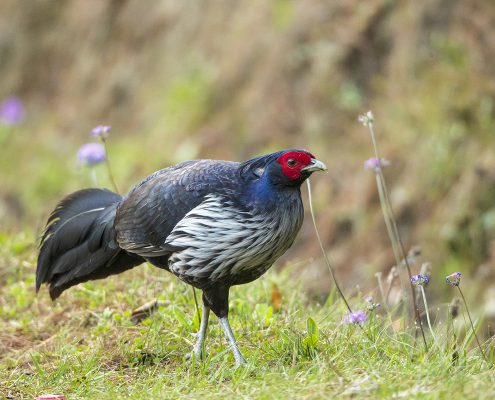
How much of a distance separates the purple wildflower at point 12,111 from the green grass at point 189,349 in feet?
24.5

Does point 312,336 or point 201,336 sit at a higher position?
point 201,336

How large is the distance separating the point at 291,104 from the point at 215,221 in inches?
247

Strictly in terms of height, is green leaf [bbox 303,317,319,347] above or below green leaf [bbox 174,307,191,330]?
below

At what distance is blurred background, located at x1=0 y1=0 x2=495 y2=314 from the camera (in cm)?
874

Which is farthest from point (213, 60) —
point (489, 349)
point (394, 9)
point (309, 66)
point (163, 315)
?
point (489, 349)

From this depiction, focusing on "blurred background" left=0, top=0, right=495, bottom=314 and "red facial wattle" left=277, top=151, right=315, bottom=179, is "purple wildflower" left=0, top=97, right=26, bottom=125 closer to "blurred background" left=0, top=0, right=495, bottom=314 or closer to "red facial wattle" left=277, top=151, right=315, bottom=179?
"blurred background" left=0, top=0, right=495, bottom=314

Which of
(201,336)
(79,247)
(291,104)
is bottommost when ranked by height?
(201,336)

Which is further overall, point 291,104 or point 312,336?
point 291,104

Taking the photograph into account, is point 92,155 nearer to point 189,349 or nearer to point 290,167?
Answer: point 189,349

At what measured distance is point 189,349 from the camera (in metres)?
5.17

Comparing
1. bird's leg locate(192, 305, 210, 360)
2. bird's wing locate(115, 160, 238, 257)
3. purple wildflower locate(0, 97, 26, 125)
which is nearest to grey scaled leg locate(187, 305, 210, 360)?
bird's leg locate(192, 305, 210, 360)

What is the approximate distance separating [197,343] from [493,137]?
471 cm

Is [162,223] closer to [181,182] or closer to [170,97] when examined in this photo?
[181,182]

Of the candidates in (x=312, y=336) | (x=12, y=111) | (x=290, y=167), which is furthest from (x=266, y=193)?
(x=12, y=111)
